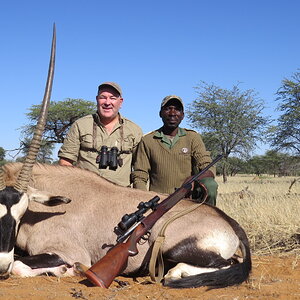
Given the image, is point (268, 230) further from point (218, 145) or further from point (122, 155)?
point (218, 145)

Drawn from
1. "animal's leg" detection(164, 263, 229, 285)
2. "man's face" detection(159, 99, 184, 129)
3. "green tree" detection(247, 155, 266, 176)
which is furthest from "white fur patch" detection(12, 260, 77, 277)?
"green tree" detection(247, 155, 266, 176)

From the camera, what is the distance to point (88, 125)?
5.59 metres

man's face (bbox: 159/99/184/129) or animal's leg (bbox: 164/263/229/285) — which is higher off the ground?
man's face (bbox: 159/99/184/129)

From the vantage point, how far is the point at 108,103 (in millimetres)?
5621

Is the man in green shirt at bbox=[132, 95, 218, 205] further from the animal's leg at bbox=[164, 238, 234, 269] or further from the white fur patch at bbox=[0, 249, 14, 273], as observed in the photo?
the white fur patch at bbox=[0, 249, 14, 273]

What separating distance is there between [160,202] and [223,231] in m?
0.65

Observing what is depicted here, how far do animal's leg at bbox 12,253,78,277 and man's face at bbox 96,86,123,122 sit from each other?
233 cm

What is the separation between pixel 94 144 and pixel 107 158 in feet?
0.92

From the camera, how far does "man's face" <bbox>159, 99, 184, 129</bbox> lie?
563 centimetres

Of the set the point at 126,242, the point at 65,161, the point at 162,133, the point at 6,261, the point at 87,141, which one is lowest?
the point at 6,261

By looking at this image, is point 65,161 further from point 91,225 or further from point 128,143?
point 91,225

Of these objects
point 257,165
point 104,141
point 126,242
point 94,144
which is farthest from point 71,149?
point 257,165

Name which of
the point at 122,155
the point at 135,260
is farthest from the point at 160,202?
the point at 122,155

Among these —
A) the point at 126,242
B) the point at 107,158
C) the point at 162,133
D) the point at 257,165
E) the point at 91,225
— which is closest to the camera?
the point at 126,242
